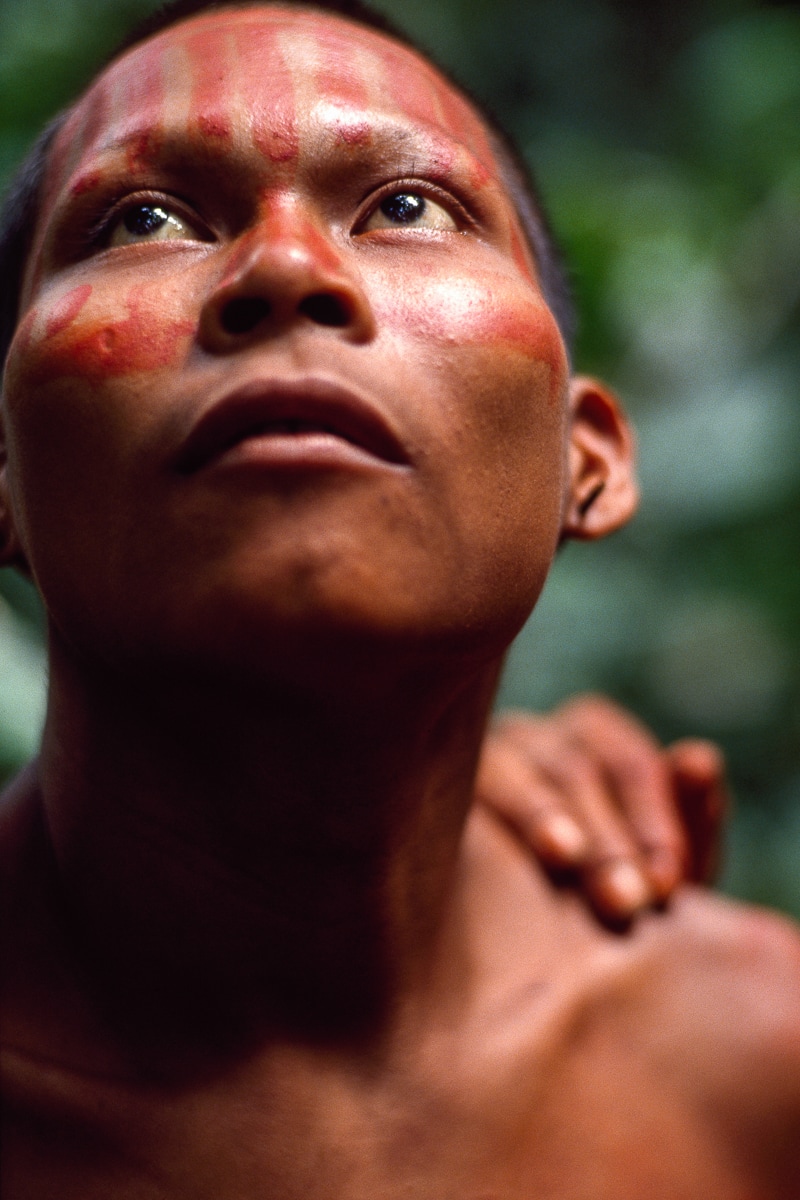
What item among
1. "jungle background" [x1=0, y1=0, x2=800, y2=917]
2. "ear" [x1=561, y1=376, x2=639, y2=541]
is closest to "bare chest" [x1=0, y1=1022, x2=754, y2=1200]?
"ear" [x1=561, y1=376, x2=639, y2=541]

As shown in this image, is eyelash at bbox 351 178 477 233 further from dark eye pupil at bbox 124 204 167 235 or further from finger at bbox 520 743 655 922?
finger at bbox 520 743 655 922

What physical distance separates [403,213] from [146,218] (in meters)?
0.21

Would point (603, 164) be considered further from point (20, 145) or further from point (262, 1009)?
point (262, 1009)

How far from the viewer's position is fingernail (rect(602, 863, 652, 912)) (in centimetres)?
134

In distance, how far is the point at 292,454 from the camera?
86cm

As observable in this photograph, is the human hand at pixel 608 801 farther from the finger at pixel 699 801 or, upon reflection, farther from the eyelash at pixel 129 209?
the eyelash at pixel 129 209

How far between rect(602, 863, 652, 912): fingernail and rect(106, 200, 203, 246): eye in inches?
30.8

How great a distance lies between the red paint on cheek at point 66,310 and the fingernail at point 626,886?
80 cm

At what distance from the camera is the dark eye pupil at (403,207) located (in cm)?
105

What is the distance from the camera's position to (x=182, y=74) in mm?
1079

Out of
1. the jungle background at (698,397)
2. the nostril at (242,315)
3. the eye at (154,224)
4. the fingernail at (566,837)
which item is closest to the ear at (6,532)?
the eye at (154,224)

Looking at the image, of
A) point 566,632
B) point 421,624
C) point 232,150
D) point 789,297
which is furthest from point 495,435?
point 789,297

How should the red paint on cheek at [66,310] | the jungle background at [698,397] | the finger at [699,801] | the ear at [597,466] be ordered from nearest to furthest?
the red paint on cheek at [66,310] < the ear at [597,466] < the finger at [699,801] < the jungle background at [698,397]

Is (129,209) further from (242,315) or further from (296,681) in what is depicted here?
(296,681)
